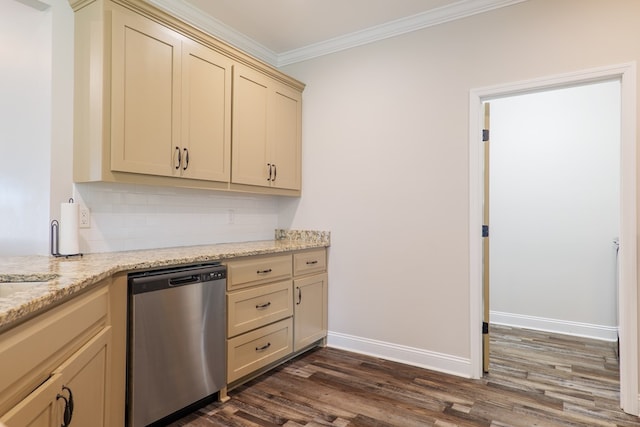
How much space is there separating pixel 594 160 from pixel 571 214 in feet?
1.79

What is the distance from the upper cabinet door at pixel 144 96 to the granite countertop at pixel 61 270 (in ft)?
1.72

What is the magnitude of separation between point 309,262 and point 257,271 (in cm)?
62

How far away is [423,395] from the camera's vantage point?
2.39m

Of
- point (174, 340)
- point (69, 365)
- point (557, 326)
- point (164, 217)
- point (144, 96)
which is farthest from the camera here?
point (557, 326)

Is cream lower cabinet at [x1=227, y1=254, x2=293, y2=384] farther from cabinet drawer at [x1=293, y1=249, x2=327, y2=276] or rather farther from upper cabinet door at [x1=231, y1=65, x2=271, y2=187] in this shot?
upper cabinet door at [x1=231, y1=65, x2=271, y2=187]

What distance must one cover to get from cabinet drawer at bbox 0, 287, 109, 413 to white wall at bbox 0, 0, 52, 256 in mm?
885

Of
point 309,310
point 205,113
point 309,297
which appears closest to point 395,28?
point 205,113

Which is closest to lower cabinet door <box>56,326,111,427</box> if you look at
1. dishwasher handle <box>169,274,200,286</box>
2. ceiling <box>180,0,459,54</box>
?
Answer: dishwasher handle <box>169,274,200,286</box>

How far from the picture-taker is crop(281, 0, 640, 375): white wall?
243 cm

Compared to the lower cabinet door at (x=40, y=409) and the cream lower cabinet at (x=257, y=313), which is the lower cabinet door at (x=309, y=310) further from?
the lower cabinet door at (x=40, y=409)

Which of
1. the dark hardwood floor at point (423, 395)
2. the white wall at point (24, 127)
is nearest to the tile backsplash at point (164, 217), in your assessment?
the white wall at point (24, 127)

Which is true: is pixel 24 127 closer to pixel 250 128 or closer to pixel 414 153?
pixel 250 128

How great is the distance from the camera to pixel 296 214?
351 centimetres

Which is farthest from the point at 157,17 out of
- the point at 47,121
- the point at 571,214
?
the point at 571,214
